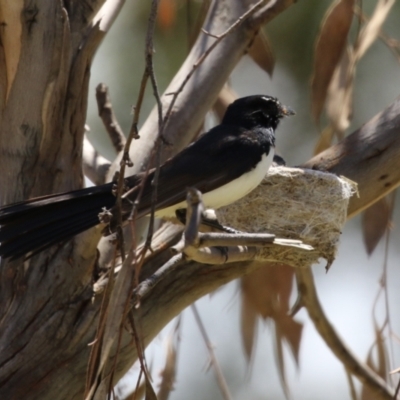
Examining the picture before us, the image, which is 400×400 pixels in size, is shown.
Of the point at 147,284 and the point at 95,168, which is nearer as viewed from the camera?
the point at 147,284

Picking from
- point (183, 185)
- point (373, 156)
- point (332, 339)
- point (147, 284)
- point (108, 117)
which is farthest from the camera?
point (332, 339)

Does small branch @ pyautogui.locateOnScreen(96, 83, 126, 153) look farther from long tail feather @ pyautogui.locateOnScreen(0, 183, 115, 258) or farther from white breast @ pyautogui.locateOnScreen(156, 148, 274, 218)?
long tail feather @ pyautogui.locateOnScreen(0, 183, 115, 258)

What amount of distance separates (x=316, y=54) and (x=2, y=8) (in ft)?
4.87

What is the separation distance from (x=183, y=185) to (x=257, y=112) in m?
0.85

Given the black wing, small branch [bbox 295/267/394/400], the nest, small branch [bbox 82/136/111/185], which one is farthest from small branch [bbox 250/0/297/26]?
small branch [bbox 295/267/394/400]

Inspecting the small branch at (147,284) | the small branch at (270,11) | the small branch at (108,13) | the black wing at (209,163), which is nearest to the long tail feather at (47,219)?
the black wing at (209,163)

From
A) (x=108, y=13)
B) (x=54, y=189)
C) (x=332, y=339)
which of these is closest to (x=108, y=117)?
(x=108, y=13)

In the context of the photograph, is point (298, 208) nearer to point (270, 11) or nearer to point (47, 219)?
point (270, 11)

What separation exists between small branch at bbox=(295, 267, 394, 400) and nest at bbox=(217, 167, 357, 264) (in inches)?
19.2

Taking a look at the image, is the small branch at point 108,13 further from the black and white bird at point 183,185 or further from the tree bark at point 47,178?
the black and white bird at point 183,185

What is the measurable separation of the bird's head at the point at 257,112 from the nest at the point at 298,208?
0.24m

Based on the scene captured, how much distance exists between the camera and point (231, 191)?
130 inches

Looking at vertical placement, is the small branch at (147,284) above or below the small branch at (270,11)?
below

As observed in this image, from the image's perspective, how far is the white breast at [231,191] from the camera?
328cm
